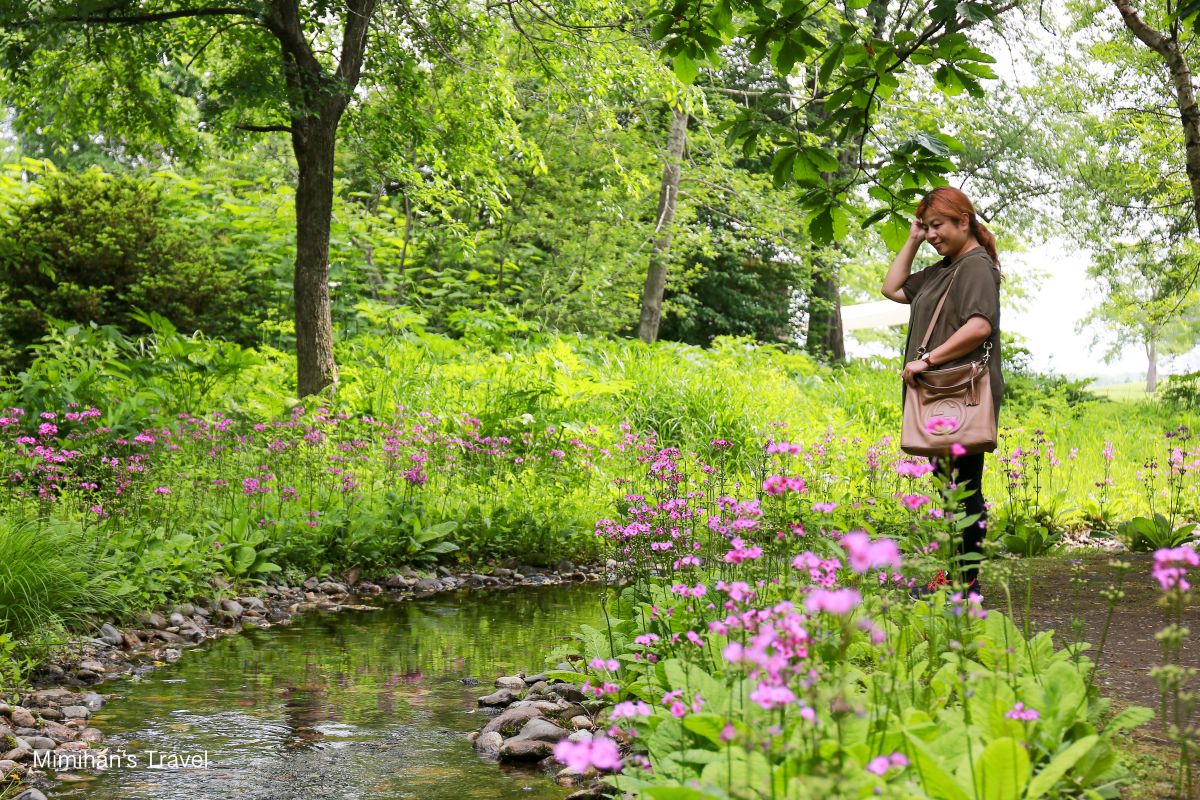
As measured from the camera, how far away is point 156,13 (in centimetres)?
860

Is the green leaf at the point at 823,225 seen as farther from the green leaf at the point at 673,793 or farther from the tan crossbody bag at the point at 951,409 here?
the green leaf at the point at 673,793

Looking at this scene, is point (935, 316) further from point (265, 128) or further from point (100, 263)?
point (100, 263)

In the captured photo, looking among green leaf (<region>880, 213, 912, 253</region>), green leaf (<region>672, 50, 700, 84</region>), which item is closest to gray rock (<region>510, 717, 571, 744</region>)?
green leaf (<region>880, 213, 912, 253</region>)

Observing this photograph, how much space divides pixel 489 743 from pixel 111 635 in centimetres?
234

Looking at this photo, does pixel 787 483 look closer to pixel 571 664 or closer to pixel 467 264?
pixel 571 664

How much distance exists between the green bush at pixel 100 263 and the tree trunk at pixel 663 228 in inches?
234

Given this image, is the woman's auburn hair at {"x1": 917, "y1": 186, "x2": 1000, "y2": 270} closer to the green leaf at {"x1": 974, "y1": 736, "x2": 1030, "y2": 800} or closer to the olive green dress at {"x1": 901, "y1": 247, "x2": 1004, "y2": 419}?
the olive green dress at {"x1": 901, "y1": 247, "x2": 1004, "y2": 419}

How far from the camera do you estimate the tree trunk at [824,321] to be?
19.9 m

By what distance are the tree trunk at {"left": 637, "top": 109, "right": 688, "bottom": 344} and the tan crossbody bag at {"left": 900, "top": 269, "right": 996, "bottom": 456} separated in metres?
10.4

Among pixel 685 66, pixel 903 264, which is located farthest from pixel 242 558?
pixel 903 264

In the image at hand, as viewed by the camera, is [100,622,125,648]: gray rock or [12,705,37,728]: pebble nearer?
[12,705,37,728]: pebble

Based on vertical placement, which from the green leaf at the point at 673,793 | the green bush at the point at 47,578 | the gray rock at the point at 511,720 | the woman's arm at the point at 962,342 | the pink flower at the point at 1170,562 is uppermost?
the woman's arm at the point at 962,342

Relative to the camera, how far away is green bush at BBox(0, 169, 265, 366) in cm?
1048

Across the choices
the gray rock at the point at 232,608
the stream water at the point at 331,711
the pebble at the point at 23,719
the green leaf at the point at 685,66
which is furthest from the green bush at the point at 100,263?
the green leaf at the point at 685,66
